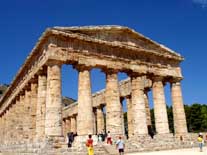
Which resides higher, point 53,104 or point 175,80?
point 175,80

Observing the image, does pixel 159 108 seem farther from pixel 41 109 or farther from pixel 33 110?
pixel 33 110

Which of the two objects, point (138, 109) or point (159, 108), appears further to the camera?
point (159, 108)

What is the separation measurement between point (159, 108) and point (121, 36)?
8779mm

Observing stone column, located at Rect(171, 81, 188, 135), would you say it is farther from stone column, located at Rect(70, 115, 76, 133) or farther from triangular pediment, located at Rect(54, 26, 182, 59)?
stone column, located at Rect(70, 115, 76, 133)

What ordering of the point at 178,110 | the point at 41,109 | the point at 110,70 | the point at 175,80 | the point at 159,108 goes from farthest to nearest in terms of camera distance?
the point at 175,80
the point at 178,110
the point at 159,108
the point at 110,70
the point at 41,109

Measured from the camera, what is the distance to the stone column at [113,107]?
88.2 ft

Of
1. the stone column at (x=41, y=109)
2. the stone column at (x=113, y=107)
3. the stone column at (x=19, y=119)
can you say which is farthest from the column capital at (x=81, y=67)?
the stone column at (x=19, y=119)

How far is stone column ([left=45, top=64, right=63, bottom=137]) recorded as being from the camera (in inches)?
930

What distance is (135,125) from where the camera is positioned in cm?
2875

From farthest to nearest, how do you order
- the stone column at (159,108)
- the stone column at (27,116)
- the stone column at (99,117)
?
the stone column at (99,117), the stone column at (27,116), the stone column at (159,108)

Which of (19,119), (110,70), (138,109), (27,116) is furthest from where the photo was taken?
(19,119)

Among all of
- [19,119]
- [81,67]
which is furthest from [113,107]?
[19,119]

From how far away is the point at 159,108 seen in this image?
3091 cm

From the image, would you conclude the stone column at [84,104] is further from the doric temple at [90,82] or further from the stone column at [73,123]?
the stone column at [73,123]
